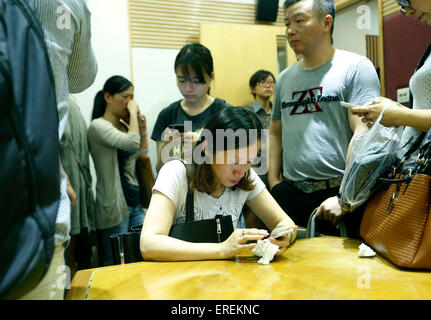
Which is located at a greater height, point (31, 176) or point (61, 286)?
point (31, 176)

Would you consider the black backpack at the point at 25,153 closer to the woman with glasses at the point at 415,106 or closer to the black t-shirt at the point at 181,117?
the woman with glasses at the point at 415,106

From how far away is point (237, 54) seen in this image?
4305 millimetres

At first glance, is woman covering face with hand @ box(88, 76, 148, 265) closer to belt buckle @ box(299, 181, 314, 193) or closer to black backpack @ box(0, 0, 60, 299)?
belt buckle @ box(299, 181, 314, 193)

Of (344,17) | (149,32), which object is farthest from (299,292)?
(344,17)

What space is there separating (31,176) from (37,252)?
131 mm

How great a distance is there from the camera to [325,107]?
1980mm

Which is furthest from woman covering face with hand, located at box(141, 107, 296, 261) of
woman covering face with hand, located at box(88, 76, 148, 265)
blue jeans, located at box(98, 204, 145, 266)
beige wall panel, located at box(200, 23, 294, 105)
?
beige wall panel, located at box(200, 23, 294, 105)

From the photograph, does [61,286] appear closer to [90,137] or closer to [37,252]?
[37,252]

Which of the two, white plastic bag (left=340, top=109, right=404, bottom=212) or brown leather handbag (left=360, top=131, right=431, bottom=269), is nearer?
brown leather handbag (left=360, top=131, right=431, bottom=269)

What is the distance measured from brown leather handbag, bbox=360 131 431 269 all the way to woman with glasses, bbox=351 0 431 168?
10 cm

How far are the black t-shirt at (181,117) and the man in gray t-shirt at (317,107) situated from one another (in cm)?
45

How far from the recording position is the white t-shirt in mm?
1523

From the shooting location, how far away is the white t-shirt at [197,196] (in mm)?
1523

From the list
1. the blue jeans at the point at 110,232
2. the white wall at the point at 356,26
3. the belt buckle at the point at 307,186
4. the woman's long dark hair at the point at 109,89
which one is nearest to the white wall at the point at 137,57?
the white wall at the point at 356,26
